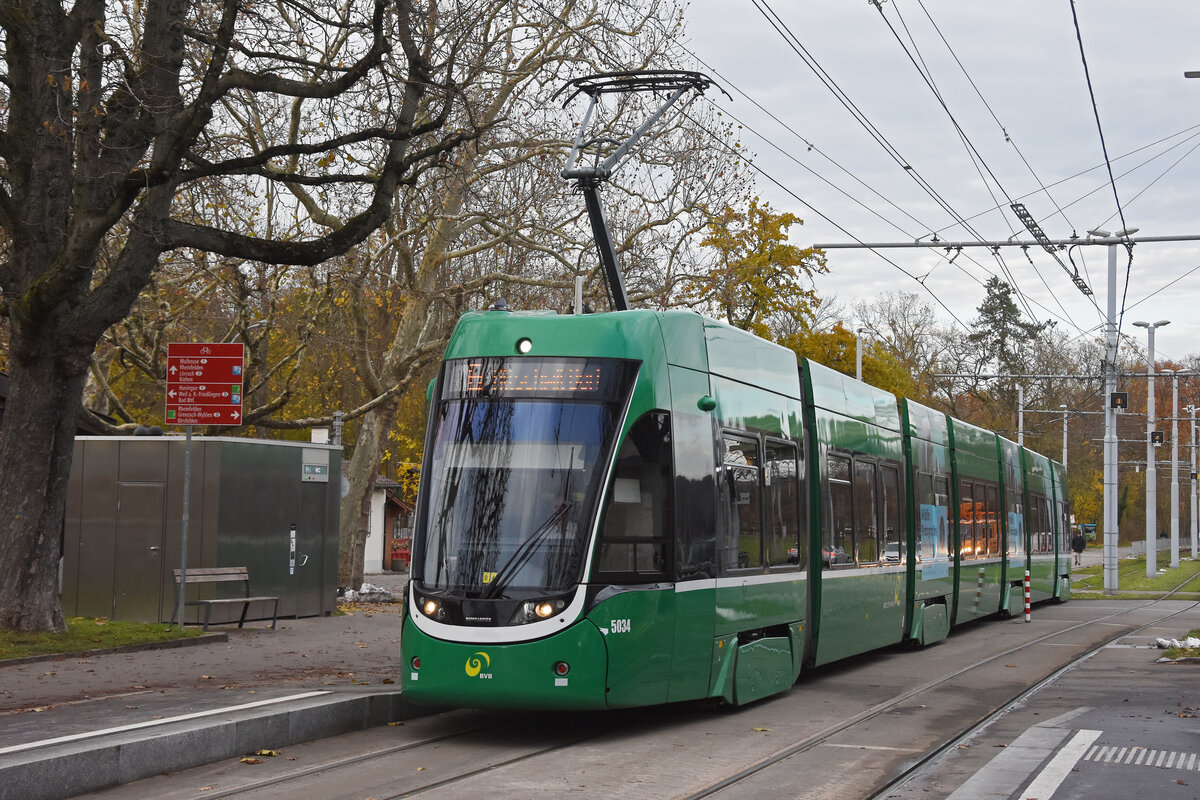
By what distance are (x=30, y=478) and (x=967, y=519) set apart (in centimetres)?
1474

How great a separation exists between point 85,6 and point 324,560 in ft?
33.0

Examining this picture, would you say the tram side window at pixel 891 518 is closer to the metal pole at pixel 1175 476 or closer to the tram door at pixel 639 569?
the tram door at pixel 639 569

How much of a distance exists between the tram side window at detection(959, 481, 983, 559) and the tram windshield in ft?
42.8

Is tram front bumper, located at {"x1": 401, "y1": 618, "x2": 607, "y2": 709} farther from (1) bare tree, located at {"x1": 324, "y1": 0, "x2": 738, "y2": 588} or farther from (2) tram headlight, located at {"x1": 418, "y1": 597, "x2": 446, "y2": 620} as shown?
(1) bare tree, located at {"x1": 324, "y1": 0, "x2": 738, "y2": 588}

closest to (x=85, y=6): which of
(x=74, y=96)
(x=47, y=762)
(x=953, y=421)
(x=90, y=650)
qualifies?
(x=74, y=96)

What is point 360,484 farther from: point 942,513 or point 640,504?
point 640,504

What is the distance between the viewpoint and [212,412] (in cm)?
1662

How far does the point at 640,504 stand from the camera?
35.0 feet

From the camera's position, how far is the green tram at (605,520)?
1016 centimetres

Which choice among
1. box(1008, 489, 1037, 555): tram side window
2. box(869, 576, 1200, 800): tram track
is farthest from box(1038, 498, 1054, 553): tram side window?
box(869, 576, 1200, 800): tram track

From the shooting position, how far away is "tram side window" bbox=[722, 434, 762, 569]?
12.1 m

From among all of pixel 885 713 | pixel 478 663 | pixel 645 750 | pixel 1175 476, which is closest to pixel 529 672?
pixel 478 663

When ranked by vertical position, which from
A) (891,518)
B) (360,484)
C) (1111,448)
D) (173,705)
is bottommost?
(173,705)

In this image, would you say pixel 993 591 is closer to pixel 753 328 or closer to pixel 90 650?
pixel 753 328
